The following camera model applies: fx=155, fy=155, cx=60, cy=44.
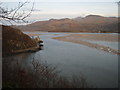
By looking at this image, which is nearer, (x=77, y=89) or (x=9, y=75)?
(x=77, y=89)

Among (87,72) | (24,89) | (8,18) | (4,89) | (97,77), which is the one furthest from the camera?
(87,72)

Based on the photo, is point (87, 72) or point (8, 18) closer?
point (8, 18)

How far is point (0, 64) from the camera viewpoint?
19.8 feet

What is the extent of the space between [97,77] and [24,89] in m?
4.28

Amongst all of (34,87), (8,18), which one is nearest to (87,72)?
(34,87)

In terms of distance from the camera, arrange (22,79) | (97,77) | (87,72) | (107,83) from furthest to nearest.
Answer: (87,72) < (97,77) < (107,83) < (22,79)

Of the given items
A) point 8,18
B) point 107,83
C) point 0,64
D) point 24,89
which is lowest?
point 107,83

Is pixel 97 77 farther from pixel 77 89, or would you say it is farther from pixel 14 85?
pixel 14 85

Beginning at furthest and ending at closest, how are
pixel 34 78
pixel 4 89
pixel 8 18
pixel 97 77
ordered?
pixel 97 77, pixel 34 78, pixel 4 89, pixel 8 18

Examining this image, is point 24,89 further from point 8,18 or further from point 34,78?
point 8,18

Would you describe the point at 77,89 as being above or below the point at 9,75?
below

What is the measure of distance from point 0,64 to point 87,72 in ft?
15.4

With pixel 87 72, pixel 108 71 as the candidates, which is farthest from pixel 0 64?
pixel 108 71

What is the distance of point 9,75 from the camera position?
5539mm
